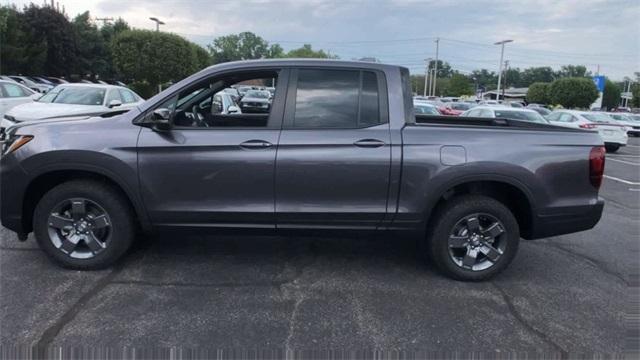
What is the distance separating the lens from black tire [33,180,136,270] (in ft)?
13.8

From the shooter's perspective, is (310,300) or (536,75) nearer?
(310,300)

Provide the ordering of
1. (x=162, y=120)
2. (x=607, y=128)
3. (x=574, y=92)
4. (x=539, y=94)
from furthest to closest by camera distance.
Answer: (x=539, y=94), (x=574, y=92), (x=607, y=128), (x=162, y=120)

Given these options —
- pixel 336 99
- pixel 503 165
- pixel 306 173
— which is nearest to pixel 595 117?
pixel 503 165

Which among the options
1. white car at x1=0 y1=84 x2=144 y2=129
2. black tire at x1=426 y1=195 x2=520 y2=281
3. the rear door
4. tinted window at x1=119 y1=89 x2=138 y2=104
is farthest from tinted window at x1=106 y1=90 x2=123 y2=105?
black tire at x1=426 y1=195 x2=520 y2=281

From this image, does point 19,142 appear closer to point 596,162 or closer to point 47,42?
point 596,162

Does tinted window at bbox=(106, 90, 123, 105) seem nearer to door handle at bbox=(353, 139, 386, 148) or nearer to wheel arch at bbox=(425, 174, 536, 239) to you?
door handle at bbox=(353, 139, 386, 148)

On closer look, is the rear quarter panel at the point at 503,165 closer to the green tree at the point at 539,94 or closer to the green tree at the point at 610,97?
the green tree at the point at 539,94

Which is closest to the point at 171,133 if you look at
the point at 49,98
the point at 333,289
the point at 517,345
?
the point at 333,289

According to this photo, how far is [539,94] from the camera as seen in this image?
55.3 meters

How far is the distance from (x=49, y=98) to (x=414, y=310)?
1048 cm

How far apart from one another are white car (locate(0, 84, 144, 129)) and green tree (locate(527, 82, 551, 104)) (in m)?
49.0

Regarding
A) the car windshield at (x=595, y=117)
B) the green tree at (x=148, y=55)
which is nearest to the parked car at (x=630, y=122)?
the car windshield at (x=595, y=117)

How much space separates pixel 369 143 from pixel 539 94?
5737 centimetres

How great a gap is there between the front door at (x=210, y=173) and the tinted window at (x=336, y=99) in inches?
7.8
